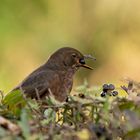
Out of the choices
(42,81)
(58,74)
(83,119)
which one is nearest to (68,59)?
(58,74)

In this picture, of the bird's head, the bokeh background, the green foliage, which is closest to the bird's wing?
the bird's head

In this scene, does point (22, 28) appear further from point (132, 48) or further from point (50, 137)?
point (50, 137)

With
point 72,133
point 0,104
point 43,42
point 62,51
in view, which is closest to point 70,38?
point 43,42

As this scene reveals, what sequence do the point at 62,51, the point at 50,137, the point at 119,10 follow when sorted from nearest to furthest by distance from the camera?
the point at 50,137
the point at 62,51
the point at 119,10

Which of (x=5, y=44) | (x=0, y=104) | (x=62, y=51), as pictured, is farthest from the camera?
(x=5, y=44)

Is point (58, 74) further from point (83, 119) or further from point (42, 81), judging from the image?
point (83, 119)

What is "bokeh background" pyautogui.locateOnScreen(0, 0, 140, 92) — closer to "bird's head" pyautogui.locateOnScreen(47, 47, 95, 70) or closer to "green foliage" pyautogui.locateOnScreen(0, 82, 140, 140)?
"bird's head" pyautogui.locateOnScreen(47, 47, 95, 70)

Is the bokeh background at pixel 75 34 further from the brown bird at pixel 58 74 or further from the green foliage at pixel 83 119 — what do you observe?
the green foliage at pixel 83 119
